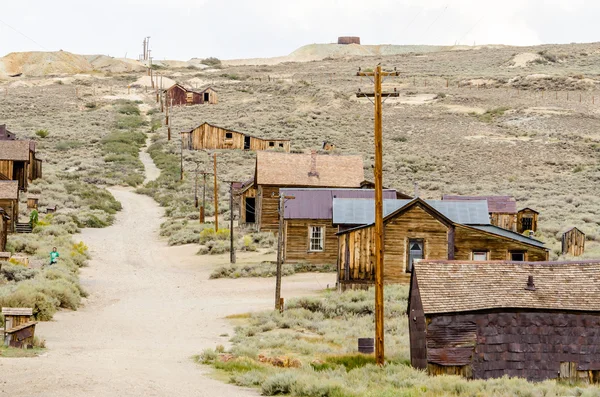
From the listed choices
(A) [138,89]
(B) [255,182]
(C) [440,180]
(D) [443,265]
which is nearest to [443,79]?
(A) [138,89]

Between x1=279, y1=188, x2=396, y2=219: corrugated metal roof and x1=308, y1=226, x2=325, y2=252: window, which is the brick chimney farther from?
x1=308, y1=226, x2=325, y2=252: window

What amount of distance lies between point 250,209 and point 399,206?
19093 millimetres

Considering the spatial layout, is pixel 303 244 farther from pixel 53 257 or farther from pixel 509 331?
pixel 509 331

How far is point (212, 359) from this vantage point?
20406mm

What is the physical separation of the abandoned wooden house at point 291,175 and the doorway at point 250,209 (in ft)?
4.92

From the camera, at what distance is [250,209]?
171 ft

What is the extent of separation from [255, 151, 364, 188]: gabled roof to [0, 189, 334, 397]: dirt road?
5.93 m

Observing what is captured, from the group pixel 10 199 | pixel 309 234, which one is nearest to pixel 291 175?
pixel 309 234

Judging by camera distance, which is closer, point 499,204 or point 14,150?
point 499,204

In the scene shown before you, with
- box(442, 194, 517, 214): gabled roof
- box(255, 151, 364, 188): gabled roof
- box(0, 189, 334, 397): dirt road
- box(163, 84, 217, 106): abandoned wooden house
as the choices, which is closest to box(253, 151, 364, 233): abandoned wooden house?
box(255, 151, 364, 188): gabled roof

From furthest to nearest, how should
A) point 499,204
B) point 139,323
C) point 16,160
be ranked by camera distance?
point 16,160 → point 499,204 → point 139,323

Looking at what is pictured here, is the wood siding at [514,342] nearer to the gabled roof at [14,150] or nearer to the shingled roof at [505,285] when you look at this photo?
the shingled roof at [505,285]

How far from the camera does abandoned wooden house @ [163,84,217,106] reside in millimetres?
111312

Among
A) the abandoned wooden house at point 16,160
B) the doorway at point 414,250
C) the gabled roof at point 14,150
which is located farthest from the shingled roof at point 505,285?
the gabled roof at point 14,150
